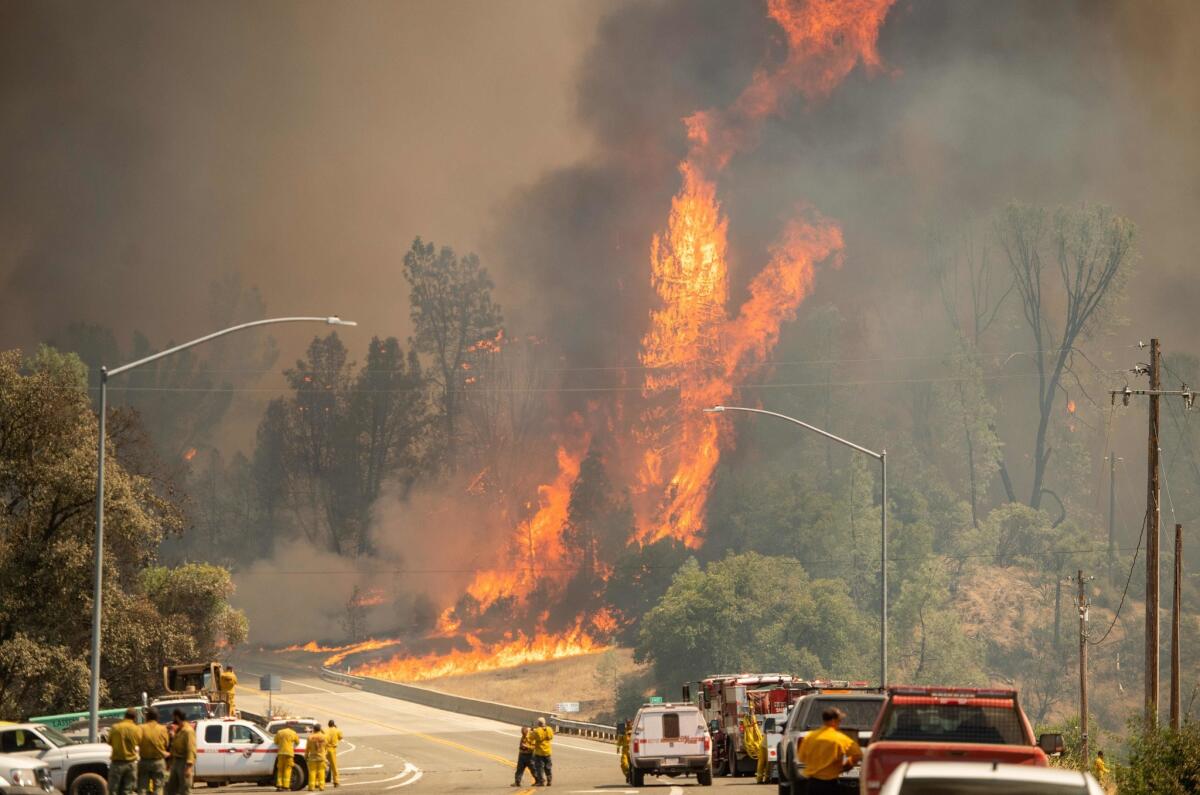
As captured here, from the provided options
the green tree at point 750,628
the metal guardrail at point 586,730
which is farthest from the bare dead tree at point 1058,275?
the metal guardrail at point 586,730

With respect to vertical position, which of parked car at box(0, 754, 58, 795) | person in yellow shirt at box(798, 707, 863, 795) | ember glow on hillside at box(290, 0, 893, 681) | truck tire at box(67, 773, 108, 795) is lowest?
truck tire at box(67, 773, 108, 795)

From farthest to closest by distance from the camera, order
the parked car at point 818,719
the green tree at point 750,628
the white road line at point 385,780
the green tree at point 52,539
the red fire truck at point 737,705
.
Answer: the green tree at point 750,628 → the green tree at point 52,539 → the red fire truck at point 737,705 → the white road line at point 385,780 → the parked car at point 818,719

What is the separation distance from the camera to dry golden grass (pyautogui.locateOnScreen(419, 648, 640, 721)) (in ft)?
400

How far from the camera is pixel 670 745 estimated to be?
39094mm

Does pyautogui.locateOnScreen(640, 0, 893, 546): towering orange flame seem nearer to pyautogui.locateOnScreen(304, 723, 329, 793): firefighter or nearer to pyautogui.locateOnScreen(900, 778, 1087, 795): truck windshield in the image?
pyautogui.locateOnScreen(304, 723, 329, 793): firefighter

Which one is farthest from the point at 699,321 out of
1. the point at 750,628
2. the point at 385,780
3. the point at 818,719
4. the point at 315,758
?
the point at 818,719

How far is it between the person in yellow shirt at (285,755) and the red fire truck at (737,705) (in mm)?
13352

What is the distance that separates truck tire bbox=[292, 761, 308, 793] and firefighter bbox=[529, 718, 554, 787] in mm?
6086

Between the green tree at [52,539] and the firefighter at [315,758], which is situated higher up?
the green tree at [52,539]

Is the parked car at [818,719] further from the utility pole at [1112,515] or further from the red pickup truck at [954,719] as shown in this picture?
the utility pole at [1112,515]

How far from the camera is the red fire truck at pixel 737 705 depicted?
153 ft

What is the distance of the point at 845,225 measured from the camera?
165m

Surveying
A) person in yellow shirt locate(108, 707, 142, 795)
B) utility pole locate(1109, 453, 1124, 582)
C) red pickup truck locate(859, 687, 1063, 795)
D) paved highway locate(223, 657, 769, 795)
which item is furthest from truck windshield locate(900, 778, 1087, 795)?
utility pole locate(1109, 453, 1124, 582)

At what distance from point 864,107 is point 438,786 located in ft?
452
